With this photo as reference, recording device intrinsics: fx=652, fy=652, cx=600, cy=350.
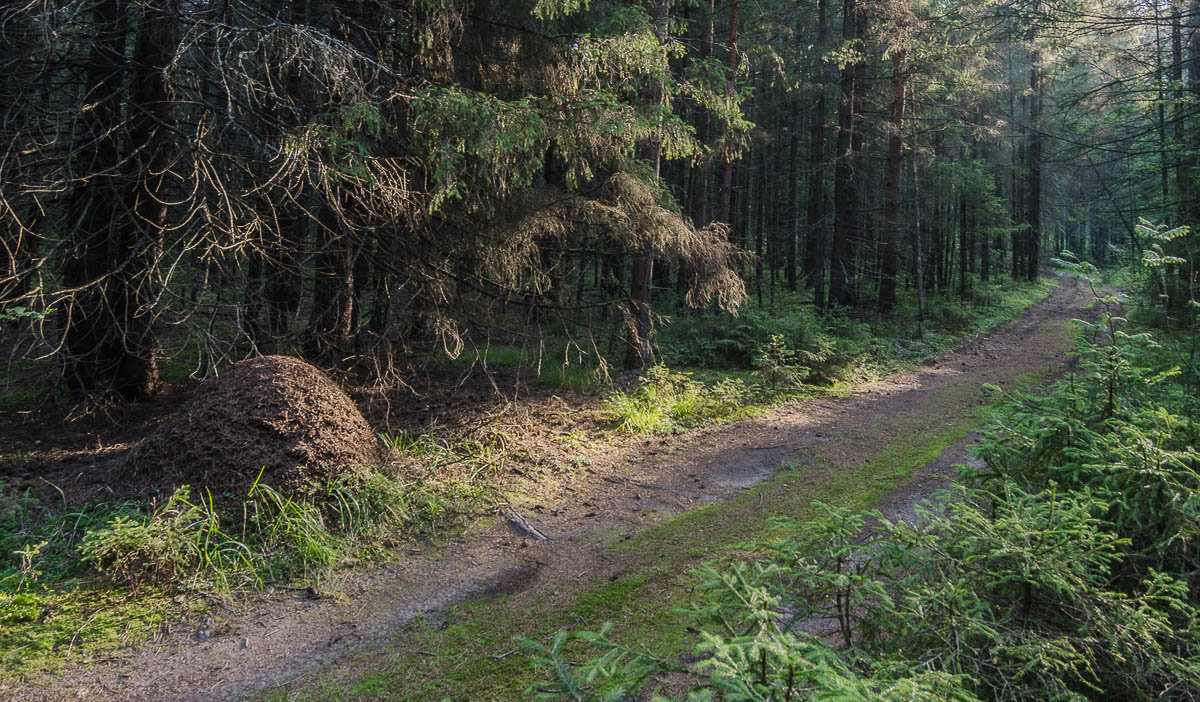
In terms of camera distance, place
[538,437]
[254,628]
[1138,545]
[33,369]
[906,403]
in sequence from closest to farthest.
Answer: [1138,545], [254,628], [33,369], [538,437], [906,403]

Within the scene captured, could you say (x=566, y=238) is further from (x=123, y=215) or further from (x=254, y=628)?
(x=254, y=628)

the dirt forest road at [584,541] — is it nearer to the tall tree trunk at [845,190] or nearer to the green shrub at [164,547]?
the green shrub at [164,547]

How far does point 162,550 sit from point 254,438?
107cm

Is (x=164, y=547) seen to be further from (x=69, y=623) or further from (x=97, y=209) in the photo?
(x=97, y=209)

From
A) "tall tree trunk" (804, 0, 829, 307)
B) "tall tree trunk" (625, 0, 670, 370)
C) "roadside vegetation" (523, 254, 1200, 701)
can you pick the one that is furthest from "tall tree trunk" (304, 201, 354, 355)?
"tall tree trunk" (804, 0, 829, 307)

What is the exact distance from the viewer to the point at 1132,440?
3258 millimetres

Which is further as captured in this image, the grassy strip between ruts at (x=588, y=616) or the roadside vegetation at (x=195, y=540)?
the roadside vegetation at (x=195, y=540)

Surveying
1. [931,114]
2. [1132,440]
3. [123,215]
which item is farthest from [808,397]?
[931,114]

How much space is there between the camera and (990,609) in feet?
8.68

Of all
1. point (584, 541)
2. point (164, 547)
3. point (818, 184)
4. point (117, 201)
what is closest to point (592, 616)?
point (584, 541)

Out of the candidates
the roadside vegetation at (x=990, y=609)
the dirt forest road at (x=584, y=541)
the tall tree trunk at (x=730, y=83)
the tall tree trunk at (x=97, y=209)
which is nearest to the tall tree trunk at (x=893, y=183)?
the tall tree trunk at (x=730, y=83)

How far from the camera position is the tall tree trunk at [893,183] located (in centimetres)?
1614

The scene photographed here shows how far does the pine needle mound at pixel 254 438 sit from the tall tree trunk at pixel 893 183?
49.7 ft

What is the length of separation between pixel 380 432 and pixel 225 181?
299 cm
